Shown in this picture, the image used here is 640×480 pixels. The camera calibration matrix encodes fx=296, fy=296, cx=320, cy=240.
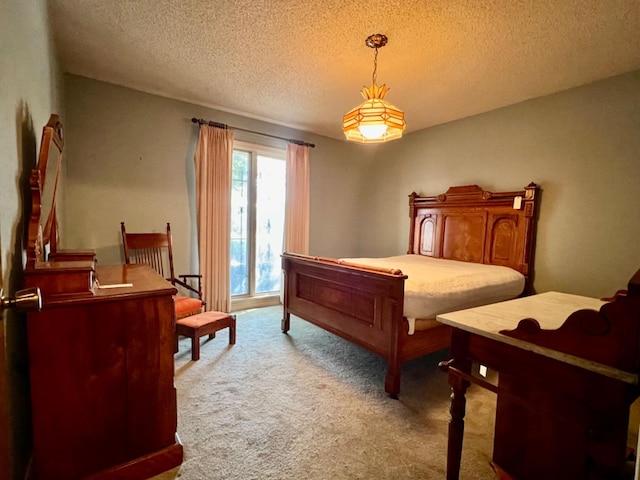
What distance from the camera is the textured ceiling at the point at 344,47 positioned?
1.94 m

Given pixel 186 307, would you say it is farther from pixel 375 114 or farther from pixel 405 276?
pixel 375 114

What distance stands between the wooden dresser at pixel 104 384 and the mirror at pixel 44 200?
0.27 meters

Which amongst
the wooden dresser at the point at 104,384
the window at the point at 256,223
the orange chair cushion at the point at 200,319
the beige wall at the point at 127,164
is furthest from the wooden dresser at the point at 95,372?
the window at the point at 256,223

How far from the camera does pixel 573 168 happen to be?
2996 millimetres

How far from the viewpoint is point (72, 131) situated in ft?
9.52

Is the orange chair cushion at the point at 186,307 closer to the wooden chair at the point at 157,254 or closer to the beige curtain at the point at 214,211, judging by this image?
the wooden chair at the point at 157,254

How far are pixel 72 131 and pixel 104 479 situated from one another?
9.98 ft

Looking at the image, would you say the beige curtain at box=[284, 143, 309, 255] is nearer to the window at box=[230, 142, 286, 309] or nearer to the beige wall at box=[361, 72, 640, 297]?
the window at box=[230, 142, 286, 309]

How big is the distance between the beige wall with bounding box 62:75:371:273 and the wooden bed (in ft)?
5.10

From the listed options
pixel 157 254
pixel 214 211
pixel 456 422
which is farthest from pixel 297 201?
pixel 456 422

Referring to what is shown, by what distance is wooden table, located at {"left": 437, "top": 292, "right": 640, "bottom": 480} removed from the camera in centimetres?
81

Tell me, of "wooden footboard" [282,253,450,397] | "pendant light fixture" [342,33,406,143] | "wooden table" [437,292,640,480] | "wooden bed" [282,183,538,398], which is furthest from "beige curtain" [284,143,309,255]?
"wooden table" [437,292,640,480]

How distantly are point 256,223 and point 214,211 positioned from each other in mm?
671

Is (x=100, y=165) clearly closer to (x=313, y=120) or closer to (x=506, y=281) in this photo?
(x=313, y=120)
